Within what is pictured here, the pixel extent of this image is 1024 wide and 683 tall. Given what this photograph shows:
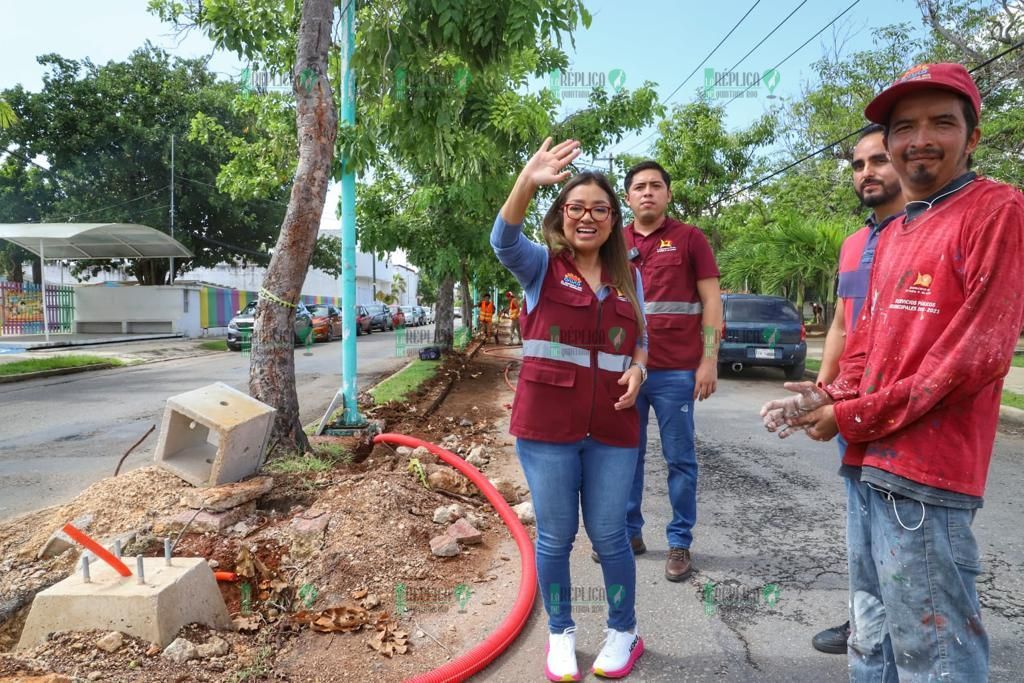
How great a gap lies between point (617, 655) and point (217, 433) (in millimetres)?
2878

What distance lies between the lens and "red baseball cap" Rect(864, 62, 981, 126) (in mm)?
1463

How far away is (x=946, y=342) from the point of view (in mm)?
1392

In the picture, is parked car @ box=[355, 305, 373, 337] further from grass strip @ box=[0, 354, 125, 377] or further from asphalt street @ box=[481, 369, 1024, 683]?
asphalt street @ box=[481, 369, 1024, 683]

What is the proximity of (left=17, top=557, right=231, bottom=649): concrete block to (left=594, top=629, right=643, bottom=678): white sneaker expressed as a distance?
168cm

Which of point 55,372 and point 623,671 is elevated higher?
point 623,671

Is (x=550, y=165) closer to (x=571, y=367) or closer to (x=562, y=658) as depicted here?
(x=571, y=367)

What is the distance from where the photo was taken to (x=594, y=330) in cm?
230

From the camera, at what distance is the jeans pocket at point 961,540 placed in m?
1.45

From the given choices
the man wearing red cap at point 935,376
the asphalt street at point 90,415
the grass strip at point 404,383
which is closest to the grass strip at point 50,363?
the asphalt street at point 90,415

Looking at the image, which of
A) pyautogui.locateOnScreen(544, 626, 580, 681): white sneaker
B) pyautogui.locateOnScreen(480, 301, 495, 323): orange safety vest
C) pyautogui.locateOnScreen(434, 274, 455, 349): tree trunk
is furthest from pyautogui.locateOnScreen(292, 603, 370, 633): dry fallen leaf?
pyautogui.locateOnScreen(480, 301, 495, 323): orange safety vest

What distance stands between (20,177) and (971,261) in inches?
1136

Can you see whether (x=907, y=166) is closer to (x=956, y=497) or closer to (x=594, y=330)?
(x=956, y=497)

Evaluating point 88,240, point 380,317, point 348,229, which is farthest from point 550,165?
point 380,317

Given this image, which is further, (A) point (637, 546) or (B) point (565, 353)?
(A) point (637, 546)
